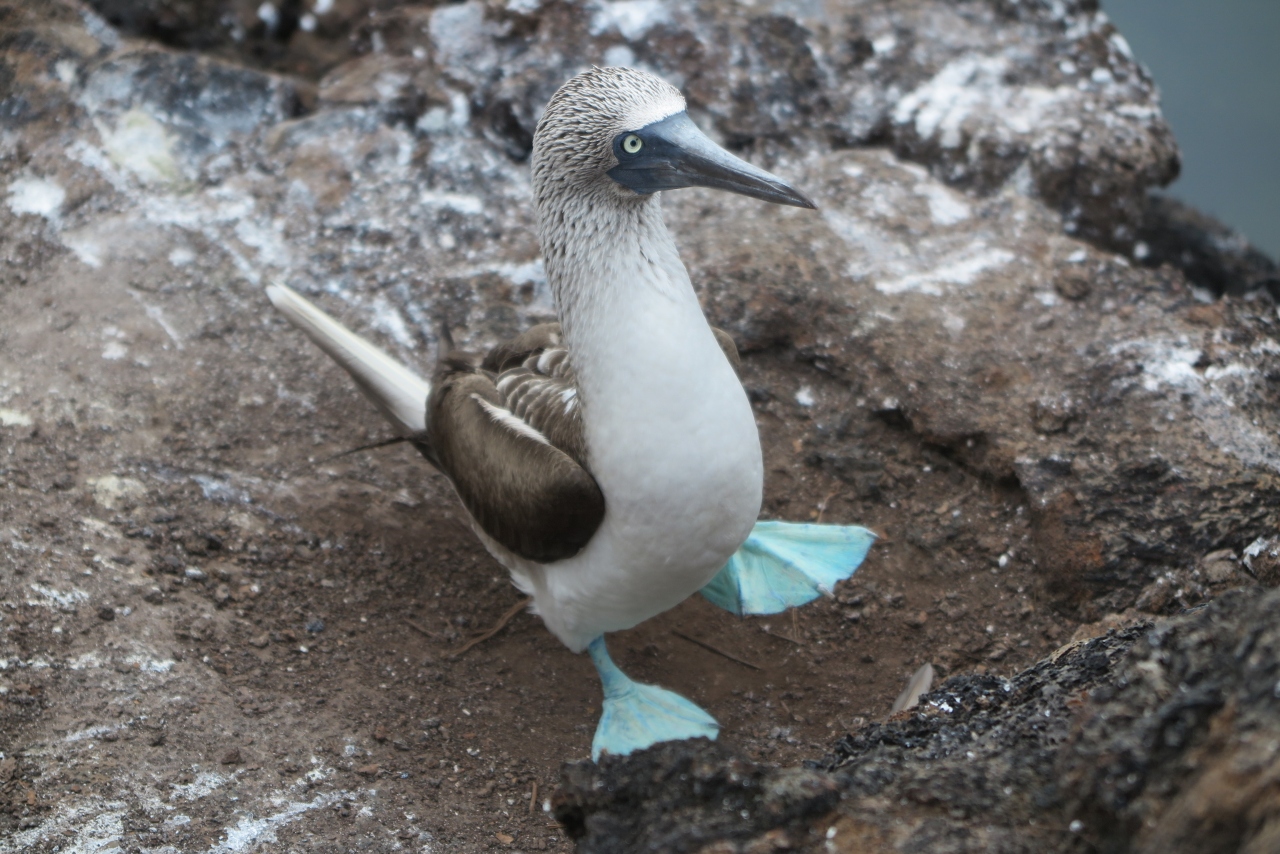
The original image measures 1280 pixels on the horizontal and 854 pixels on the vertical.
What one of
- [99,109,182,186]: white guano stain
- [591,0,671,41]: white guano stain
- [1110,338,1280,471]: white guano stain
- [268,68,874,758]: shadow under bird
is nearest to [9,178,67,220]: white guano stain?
[99,109,182,186]: white guano stain

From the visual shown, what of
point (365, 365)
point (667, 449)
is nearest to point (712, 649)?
point (667, 449)

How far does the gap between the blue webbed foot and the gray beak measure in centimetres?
114

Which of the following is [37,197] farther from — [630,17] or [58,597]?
[630,17]

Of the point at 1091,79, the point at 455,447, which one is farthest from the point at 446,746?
the point at 1091,79

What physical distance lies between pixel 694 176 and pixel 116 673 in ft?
6.21

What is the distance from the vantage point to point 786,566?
3.24m

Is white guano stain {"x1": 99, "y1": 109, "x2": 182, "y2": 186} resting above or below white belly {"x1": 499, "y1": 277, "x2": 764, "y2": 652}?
below

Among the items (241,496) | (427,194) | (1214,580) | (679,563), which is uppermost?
(1214,580)

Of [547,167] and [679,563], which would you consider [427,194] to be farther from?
[679,563]

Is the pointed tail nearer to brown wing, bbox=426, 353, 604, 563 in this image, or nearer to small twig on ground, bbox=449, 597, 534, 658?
brown wing, bbox=426, 353, 604, 563

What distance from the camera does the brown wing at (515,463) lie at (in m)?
2.58

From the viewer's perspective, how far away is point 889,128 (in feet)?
15.3

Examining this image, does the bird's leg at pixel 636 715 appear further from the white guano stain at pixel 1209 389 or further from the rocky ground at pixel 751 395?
the white guano stain at pixel 1209 389

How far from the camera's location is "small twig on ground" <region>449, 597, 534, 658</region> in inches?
128
